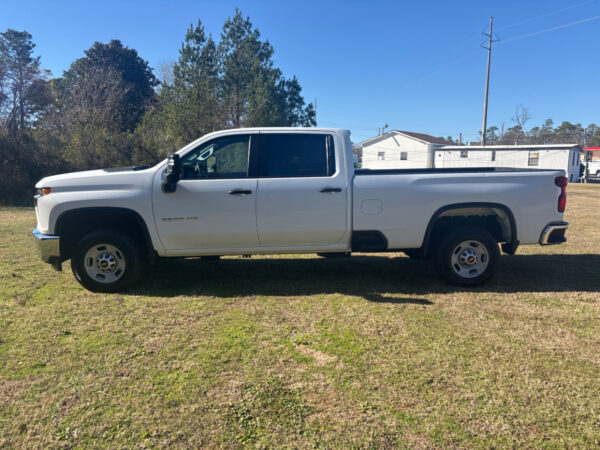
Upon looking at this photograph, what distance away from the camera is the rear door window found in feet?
17.4

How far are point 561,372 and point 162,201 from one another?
4.38 m

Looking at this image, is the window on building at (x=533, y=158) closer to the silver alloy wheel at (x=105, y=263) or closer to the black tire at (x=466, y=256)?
the black tire at (x=466, y=256)

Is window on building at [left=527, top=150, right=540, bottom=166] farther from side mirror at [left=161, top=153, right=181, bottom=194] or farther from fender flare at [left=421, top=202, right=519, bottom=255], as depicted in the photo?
side mirror at [left=161, top=153, right=181, bottom=194]

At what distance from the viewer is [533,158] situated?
136 feet

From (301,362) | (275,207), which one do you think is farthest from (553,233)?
(301,362)

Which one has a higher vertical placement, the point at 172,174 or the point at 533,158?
the point at 533,158

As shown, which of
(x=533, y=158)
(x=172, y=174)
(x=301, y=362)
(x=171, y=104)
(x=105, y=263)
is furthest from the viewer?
(x=533, y=158)

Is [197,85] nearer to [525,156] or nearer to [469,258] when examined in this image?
[469,258]

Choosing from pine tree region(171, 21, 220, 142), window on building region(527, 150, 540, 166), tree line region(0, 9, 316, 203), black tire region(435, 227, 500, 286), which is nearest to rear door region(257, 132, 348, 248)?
black tire region(435, 227, 500, 286)

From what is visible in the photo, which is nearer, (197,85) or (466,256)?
(466,256)

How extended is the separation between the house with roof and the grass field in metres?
45.8

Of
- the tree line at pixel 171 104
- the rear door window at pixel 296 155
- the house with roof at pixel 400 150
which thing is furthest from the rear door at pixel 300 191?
Answer: the house with roof at pixel 400 150

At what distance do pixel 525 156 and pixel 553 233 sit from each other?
1645 inches

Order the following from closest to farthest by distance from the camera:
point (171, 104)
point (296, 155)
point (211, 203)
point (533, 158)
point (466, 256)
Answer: point (211, 203)
point (296, 155)
point (466, 256)
point (171, 104)
point (533, 158)
